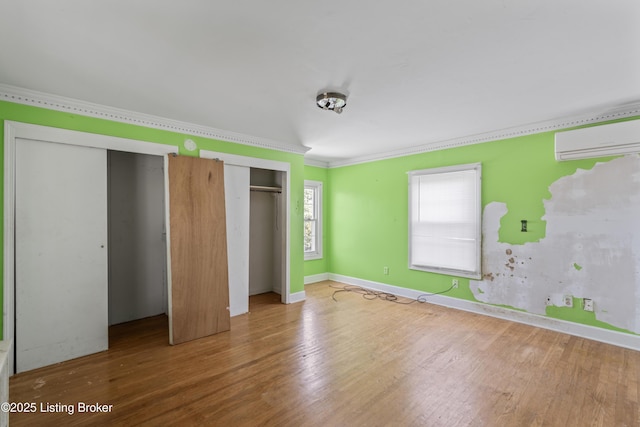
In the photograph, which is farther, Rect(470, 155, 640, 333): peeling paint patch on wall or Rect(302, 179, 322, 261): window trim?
Rect(302, 179, 322, 261): window trim

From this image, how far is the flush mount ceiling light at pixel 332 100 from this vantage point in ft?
8.18

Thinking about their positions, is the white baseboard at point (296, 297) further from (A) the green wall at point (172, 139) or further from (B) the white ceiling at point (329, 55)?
(B) the white ceiling at point (329, 55)

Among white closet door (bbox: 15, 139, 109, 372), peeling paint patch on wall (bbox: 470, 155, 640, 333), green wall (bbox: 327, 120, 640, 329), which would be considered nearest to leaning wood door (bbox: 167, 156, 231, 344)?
white closet door (bbox: 15, 139, 109, 372)

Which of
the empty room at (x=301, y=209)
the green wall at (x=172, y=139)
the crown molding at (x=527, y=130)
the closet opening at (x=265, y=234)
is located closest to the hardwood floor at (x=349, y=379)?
the empty room at (x=301, y=209)

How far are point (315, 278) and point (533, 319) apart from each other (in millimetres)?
3556

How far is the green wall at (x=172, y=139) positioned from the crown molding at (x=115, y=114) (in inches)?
1.7

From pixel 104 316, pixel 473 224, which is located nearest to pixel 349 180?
pixel 473 224

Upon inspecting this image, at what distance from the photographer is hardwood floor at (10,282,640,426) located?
1.94 meters

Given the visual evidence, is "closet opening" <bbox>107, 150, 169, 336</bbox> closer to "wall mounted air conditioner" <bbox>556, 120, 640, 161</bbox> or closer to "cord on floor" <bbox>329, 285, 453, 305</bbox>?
"cord on floor" <bbox>329, 285, 453, 305</bbox>

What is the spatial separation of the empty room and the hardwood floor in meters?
0.02

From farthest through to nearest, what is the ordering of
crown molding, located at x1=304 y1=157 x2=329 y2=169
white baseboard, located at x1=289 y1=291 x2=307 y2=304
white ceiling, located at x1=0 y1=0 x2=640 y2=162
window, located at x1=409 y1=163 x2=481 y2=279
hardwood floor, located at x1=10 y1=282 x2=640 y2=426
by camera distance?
crown molding, located at x1=304 y1=157 x2=329 y2=169 → white baseboard, located at x1=289 y1=291 x2=307 y2=304 → window, located at x1=409 y1=163 x2=481 y2=279 → hardwood floor, located at x1=10 y1=282 x2=640 y2=426 → white ceiling, located at x1=0 y1=0 x2=640 y2=162

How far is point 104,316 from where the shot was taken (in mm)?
2896

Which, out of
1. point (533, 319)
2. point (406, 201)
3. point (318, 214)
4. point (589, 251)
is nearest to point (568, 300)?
point (533, 319)

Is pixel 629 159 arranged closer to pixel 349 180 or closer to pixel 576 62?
pixel 576 62
